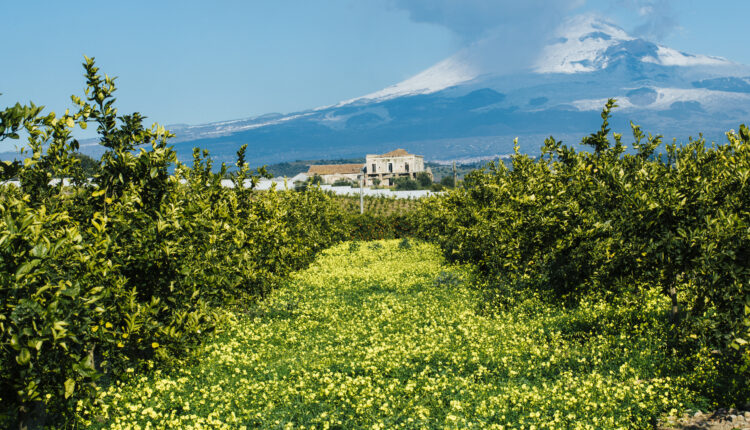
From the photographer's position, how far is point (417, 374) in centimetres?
1015

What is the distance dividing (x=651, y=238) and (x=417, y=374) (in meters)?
5.34

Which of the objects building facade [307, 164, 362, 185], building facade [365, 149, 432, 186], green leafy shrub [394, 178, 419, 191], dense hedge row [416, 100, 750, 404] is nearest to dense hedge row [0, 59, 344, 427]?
dense hedge row [416, 100, 750, 404]

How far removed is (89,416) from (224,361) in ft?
10.4

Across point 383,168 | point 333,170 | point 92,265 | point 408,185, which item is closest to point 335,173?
point 333,170

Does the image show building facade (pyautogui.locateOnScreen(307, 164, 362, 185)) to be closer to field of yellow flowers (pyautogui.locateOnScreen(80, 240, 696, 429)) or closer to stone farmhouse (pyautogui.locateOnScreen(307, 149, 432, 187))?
stone farmhouse (pyautogui.locateOnScreen(307, 149, 432, 187))

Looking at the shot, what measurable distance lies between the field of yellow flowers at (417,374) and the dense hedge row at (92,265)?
1.15m

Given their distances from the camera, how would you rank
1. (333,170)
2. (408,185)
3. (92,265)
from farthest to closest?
(333,170)
(408,185)
(92,265)

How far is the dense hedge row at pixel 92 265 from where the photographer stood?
5395 mm

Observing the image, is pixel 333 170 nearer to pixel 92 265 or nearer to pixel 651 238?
pixel 651 238

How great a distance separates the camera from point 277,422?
8023 millimetres

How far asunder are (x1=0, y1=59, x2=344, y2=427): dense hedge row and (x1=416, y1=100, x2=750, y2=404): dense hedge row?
27.1 ft

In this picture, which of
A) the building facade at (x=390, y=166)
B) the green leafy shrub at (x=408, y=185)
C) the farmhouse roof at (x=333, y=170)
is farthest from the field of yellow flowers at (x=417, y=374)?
the building facade at (x=390, y=166)

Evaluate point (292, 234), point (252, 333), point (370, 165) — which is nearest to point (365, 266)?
point (292, 234)

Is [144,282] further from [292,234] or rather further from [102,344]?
[292,234]
